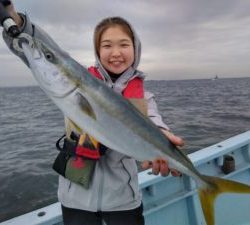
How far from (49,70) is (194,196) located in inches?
137

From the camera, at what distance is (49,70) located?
267cm

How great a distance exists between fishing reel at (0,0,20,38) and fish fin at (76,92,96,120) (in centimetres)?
71

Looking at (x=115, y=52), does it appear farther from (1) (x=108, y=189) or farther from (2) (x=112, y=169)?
(1) (x=108, y=189)

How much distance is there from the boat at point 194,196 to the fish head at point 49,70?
8.22ft

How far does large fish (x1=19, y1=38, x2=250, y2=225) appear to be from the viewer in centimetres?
263

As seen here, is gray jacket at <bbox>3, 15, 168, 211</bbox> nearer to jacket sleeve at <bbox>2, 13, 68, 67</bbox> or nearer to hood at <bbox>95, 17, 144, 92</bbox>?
hood at <bbox>95, 17, 144, 92</bbox>

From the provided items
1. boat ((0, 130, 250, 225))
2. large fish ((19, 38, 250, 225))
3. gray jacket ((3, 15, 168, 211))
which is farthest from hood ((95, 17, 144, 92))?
boat ((0, 130, 250, 225))

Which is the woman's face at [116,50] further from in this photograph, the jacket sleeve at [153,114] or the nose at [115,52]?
the jacket sleeve at [153,114]

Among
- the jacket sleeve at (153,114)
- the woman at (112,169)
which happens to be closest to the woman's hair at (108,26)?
the woman at (112,169)

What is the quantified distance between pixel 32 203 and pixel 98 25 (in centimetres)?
→ 725

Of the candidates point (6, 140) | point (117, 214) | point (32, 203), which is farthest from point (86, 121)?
point (6, 140)

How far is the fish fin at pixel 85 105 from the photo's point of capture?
2596 mm

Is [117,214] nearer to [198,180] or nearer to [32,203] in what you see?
[198,180]

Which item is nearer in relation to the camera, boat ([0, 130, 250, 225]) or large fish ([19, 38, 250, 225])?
large fish ([19, 38, 250, 225])
